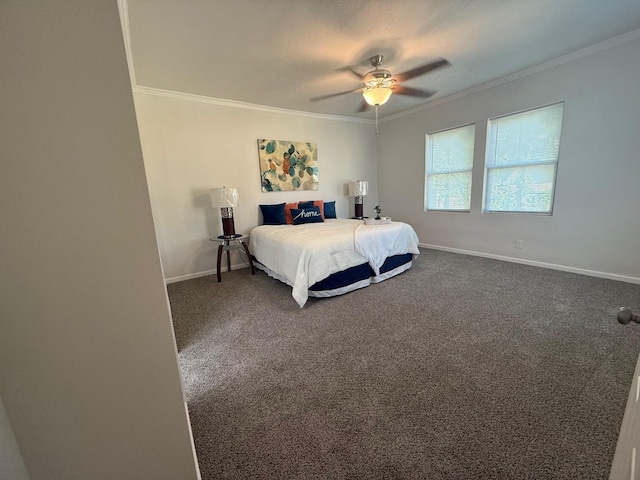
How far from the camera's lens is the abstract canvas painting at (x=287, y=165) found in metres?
4.01

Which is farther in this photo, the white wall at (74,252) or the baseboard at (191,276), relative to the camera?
the baseboard at (191,276)

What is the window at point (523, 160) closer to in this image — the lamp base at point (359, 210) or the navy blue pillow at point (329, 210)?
the lamp base at point (359, 210)

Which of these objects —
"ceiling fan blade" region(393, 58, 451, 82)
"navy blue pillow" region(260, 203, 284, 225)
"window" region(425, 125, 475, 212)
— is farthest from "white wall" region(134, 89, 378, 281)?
"window" region(425, 125, 475, 212)

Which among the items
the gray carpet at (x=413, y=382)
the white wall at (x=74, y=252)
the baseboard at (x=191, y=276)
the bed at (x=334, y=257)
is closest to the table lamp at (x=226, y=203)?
the bed at (x=334, y=257)

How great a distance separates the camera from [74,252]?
2.09 ft

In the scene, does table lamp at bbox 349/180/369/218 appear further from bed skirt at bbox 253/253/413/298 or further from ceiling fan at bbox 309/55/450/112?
ceiling fan at bbox 309/55/450/112

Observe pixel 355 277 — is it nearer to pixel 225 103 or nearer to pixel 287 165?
pixel 287 165

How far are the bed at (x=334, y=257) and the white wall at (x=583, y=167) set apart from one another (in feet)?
5.04

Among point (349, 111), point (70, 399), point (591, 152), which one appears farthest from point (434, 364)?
point (349, 111)

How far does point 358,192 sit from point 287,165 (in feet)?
4.65

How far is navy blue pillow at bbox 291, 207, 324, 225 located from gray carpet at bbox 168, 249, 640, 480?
61.6 inches

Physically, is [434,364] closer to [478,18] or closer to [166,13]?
[478,18]

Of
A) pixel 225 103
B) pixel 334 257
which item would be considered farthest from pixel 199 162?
pixel 334 257

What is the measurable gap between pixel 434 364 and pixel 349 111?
4.16 m
